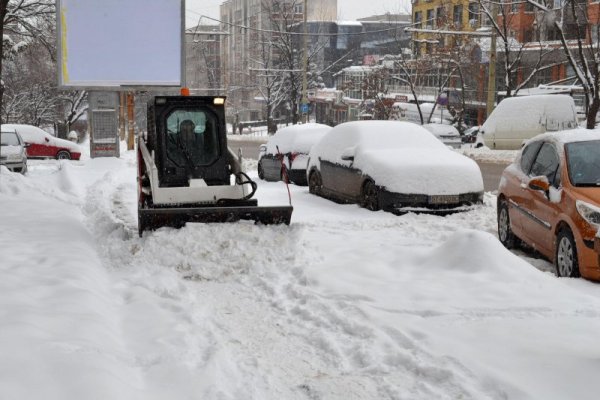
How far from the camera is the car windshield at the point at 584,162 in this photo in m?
7.70

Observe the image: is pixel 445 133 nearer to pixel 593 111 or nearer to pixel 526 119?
pixel 526 119


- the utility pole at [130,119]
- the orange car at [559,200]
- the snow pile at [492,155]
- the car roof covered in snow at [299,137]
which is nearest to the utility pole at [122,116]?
the utility pole at [130,119]

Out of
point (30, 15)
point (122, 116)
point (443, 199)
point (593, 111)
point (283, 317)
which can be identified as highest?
point (30, 15)

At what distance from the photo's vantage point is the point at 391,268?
7457mm

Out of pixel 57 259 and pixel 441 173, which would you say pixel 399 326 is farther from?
pixel 441 173

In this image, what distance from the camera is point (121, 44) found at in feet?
78.7

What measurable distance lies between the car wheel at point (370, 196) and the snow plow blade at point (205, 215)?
3.28 meters

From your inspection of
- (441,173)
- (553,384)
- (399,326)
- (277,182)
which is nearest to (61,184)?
(277,182)

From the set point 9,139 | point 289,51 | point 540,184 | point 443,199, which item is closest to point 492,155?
point 9,139

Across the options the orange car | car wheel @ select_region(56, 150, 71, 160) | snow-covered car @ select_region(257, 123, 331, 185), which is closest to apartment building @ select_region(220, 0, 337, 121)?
car wheel @ select_region(56, 150, 71, 160)

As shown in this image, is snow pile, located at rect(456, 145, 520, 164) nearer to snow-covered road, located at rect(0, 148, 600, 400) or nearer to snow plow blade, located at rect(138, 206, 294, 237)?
snow-covered road, located at rect(0, 148, 600, 400)

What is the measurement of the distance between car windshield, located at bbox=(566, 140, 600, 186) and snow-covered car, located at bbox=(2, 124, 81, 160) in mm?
25304

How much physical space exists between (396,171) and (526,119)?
59.3ft

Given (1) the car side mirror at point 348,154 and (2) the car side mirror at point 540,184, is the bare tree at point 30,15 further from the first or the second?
(2) the car side mirror at point 540,184
